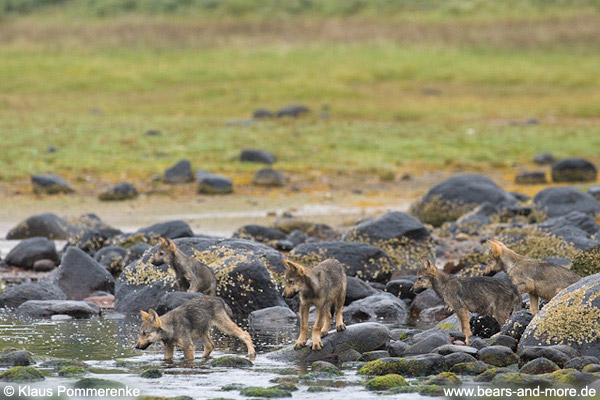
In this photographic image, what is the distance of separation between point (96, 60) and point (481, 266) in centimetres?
5077

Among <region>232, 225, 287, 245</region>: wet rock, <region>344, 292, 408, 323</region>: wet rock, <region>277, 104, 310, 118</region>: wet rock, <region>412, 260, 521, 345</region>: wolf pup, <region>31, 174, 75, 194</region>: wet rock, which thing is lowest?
<region>344, 292, 408, 323</region>: wet rock

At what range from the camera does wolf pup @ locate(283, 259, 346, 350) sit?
38.3ft

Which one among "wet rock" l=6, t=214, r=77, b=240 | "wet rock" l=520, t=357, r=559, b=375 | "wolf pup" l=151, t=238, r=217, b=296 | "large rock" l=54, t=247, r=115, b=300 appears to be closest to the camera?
"wet rock" l=520, t=357, r=559, b=375

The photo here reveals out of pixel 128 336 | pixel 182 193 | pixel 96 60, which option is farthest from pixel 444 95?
pixel 128 336

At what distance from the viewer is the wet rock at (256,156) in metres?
36.2

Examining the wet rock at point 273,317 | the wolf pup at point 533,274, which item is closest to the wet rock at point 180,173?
the wet rock at point 273,317

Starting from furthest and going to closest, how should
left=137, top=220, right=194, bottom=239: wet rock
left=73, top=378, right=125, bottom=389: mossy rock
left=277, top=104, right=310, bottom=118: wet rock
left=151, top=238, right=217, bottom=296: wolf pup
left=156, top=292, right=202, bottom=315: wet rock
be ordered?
left=277, top=104, right=310, bottom=118: wet rock
left=137, top=220, right=194, bottom=239: wet rock
left=151, top=238, right=217, bottom=296: wolf pup
left=156, top=292, right=202, bottom=315: wet rock
left=73, top=378, right=125, bottom=389: mossy rock

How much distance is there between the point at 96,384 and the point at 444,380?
3.86 meters

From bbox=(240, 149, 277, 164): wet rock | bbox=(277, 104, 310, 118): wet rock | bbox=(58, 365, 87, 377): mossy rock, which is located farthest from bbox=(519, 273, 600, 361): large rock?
bbox=(277, 104, 310, 118): wet rock

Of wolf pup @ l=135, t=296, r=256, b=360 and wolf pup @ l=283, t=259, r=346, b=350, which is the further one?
wolf pup @ l=135, t=296, r=256, b=360

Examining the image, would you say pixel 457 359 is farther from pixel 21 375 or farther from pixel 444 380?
pixel 21 375

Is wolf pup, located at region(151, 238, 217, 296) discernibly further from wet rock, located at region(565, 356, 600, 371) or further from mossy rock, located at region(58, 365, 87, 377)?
wet rock, located at region(565, 356, 600, 371)

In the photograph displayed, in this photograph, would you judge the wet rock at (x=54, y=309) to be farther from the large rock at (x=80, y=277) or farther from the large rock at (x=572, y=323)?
the large rock at (x=572, y=323)

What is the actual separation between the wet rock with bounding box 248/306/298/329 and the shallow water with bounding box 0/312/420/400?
0.29m
